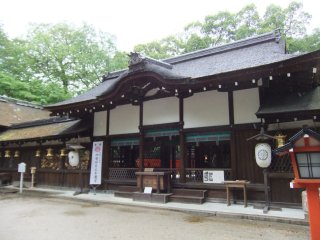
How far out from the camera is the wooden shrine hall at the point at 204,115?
7.91 metres

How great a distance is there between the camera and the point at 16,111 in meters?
21.0

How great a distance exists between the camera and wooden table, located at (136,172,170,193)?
9500mm

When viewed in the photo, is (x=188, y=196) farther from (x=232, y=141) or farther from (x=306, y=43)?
(x=306, y=43)

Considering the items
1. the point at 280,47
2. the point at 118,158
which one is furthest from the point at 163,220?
the point at 280,47

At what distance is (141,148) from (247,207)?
4812mm

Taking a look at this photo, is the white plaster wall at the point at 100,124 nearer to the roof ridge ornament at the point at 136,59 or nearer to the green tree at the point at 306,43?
the roof ridge ornament at the point at 136,59

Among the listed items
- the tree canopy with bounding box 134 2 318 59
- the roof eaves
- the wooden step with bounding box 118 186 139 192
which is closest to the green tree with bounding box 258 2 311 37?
the tree canopy with bounding box 134 2 318 59

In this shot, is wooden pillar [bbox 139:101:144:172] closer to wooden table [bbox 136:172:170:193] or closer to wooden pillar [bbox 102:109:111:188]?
wooden table [bbox 136:172:170:193]

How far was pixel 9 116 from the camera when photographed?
19.9 m

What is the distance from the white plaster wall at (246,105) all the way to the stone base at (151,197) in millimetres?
3662

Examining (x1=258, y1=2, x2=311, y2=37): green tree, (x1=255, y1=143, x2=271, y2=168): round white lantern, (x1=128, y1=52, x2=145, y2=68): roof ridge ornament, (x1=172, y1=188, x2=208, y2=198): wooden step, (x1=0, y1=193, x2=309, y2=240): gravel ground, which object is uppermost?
(x1=258, y1=2, x2=311, y2=37): green tree

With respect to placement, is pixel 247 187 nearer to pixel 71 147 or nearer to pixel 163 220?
pixel 163 220

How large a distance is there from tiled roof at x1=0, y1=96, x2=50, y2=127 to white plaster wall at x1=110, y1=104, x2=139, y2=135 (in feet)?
36.5

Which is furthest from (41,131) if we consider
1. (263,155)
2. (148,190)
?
(263,155)
